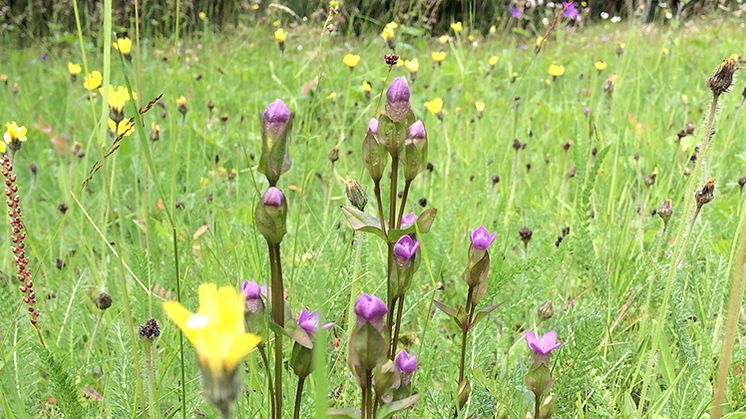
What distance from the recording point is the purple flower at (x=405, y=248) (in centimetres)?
58

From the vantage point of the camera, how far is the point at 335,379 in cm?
81

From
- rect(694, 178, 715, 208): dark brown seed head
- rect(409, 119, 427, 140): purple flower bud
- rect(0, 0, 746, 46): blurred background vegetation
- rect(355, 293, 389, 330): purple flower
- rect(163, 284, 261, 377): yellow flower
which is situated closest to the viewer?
rect(163, 284, 261, 377): yellow flower

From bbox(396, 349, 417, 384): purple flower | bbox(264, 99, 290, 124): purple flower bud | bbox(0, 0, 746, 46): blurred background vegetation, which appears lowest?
bbox(0, 0, 746, 46): blurred background vegetation

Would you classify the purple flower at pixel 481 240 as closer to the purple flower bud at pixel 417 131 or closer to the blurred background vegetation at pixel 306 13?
the purple flower bud at pixel 417 131

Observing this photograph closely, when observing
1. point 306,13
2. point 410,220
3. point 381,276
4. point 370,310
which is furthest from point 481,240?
point 306,13

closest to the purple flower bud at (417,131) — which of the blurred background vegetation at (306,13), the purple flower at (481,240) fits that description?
the purple flower at (481,240)

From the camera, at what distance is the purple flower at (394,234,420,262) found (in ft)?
1.90

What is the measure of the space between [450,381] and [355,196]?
0.87 feet

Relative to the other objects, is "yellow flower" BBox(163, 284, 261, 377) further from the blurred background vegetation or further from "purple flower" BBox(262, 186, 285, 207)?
the blurred background vegetation

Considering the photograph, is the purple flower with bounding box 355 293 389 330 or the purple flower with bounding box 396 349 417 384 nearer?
the purple flower with bounding box 355 293 389 330

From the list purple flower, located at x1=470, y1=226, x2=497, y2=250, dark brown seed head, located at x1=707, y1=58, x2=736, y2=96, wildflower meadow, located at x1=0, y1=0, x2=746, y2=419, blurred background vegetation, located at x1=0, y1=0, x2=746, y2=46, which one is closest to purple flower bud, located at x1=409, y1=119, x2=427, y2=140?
wildflower meadow, located at x1=0, y1=0, x2=746, y2=419

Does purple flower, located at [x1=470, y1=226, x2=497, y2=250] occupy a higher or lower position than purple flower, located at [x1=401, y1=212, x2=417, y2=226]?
lower

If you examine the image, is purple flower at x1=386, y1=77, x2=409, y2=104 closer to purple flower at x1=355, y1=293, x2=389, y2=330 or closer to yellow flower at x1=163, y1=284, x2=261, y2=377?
purple flower at x1=355, y1=293, x2=389, y2=330

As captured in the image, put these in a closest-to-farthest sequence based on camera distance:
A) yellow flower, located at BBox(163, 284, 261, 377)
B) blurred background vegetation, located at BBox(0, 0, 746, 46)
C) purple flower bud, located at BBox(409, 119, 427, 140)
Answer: yellow flower, located at BBox(163, 284, 261, 377)
purple flower bud, located at BBox(409, 119, 427, 140)
blurred background vegetation, located at BBox(0, 0, 746, 46)
